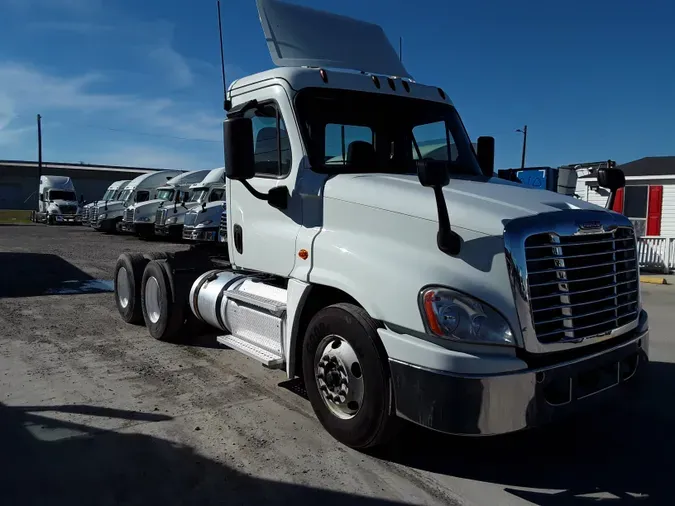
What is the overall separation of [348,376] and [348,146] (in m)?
1.97

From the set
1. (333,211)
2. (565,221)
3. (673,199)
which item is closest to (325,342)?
(333,211)

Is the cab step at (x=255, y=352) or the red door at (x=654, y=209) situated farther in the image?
the red door at (x=654, y=209)

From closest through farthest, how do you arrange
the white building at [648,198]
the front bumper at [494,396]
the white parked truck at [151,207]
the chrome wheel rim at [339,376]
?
the front bumper at [494,396] < the chrome wheel rim at [339,376] < the white building at [648,198] < the white parked truck at [151,207]

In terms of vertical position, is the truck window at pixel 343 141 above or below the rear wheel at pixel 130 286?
above

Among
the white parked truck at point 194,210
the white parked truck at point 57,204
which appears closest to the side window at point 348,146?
the white parked truck at point 194,210

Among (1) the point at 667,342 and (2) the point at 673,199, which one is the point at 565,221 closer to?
(1) the point at 667,342

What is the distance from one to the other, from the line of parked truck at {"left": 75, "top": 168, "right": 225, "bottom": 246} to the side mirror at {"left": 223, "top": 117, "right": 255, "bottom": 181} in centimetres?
1584

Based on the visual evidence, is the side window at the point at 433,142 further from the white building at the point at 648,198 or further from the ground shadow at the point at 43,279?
the white building at the point at 648,198

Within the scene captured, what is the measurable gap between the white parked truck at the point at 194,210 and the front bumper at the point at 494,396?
1798 centimetres

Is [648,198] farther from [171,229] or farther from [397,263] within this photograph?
[397,263]

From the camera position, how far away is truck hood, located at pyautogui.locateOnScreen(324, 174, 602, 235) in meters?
3.45

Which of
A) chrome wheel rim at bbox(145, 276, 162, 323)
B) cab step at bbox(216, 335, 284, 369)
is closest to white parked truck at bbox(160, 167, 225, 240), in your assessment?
chrome wheel rim at bbox(145, 276, 162, 323)

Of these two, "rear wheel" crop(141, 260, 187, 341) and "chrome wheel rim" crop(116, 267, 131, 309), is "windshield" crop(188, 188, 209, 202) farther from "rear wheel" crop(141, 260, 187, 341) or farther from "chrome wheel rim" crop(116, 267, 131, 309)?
"rear wheel" crop(141, 260, 187, 341)

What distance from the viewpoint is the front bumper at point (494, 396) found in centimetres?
318
